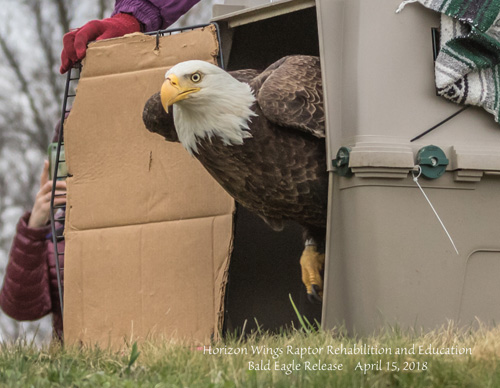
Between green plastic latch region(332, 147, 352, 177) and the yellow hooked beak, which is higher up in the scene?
the yellow hooked beak

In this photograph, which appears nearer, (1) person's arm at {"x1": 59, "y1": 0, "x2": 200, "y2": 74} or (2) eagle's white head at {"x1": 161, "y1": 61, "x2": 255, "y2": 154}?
(2) eagle's white head at {"x1": 161, "y1": 61, "x2": 255, "y2": 154}

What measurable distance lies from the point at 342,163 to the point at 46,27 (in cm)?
711

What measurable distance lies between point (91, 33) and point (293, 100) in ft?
3.54

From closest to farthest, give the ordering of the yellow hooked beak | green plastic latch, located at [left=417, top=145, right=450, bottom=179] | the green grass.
→ the green grass
green plastic latch, located at [left=417, top=145, right=450, bottom=179]
the yellow hooked beak

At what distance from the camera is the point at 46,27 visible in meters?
9.25

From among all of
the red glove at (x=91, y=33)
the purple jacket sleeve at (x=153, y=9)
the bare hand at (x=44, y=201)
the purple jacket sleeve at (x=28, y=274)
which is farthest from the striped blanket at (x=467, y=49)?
the purple jacket sleeve at (x=28, y=274)

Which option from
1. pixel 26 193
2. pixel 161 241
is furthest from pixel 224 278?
pixel 26 193

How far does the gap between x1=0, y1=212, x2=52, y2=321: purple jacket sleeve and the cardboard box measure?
47cm

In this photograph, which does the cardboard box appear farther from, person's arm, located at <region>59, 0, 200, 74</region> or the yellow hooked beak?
the yellow hooked beak

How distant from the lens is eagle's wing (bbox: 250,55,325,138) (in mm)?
2961

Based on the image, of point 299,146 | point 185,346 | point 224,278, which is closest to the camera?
point 185,346

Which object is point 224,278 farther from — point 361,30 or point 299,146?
point 361,30

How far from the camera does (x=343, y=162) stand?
2771 millimetres

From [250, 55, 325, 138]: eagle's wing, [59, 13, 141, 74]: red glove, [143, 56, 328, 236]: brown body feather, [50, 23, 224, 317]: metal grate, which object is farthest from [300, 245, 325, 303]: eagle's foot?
[59, 13, 141, 74]: red glove
